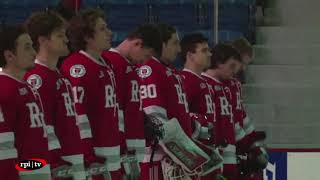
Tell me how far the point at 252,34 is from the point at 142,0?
1.08m

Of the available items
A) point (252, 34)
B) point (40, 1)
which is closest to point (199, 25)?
point (252, 34)

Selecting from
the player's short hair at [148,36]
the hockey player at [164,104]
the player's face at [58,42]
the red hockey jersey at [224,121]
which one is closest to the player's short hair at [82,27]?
the player's face at [58,42]

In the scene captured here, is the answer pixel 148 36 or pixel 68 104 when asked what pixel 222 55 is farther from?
pixel 68 104

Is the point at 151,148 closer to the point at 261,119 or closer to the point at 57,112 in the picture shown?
the point at 57,112

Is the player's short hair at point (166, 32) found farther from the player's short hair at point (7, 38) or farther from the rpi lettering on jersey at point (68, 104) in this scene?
the player's short hair at point (7, 38)

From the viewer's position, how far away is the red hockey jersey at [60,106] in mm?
3311

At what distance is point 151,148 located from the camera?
4.35m

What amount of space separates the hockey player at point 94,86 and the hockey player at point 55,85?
15cm

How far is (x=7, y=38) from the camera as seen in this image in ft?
10.1

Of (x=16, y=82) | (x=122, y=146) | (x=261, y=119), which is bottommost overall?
(x=261, y=119)

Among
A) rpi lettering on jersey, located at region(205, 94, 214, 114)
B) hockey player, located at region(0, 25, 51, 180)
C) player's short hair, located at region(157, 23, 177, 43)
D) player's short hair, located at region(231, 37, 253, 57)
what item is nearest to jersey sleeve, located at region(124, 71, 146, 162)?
player's short hair, located at region(157, 23, 177, 43)

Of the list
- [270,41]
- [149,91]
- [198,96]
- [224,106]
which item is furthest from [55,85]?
[270,41]

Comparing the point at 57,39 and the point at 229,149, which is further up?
the point at 57,39

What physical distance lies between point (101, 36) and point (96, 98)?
A: 26cm
